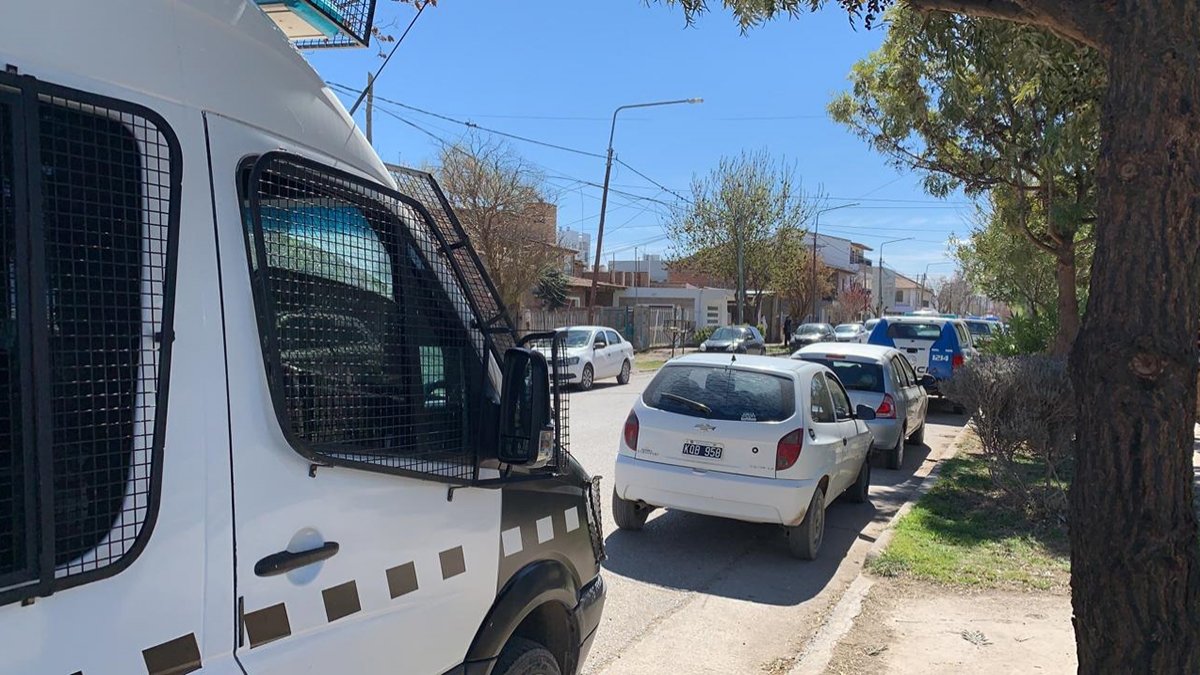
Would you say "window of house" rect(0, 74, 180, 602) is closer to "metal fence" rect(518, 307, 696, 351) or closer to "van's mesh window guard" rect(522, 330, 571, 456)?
"van's mesh window guard" rect(522, 330, 571, 456)

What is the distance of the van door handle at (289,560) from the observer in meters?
1.90

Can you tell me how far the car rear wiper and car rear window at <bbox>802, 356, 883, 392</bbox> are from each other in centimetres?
393

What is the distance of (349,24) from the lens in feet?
10.3

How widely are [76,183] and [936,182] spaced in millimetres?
13836

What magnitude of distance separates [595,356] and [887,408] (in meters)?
10.3

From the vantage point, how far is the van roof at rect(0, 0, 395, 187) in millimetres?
1600

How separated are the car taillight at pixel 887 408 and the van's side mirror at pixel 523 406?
26.9ft

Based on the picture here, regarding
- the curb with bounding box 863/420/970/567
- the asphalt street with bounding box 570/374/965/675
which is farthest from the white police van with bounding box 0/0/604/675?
the curb with bounding box 863/420/970/567

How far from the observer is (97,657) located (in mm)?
1577

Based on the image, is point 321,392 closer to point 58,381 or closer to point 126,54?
point 58,381

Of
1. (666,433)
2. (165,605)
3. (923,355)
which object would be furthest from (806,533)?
(923,355)

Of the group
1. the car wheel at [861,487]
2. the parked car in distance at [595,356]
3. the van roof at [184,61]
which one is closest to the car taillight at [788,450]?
the car wheel at [861,487]

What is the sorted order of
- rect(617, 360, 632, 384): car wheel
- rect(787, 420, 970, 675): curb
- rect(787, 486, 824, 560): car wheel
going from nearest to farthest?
1. rect(787, 420, 970, 675): curb
2. rect(787, 486, 824, 560): car wheel
3. rect(617, 360, 632, 384): car wheel

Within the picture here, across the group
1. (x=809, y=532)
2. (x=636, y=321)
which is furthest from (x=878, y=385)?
(x=636, y=321)
